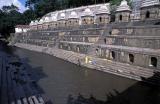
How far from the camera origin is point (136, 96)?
1578 centimetres

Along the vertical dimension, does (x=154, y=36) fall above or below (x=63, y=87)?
above

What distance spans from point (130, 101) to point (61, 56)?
19273 millimetres

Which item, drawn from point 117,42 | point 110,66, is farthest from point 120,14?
point 110,66

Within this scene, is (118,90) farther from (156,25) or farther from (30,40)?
(30,40)

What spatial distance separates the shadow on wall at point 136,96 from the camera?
14695 mm

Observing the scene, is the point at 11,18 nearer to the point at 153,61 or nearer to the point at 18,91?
the point at 18,91

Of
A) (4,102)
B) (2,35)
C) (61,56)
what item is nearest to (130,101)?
(4,102)

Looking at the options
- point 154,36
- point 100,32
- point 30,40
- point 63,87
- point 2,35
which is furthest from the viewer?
point 2,35

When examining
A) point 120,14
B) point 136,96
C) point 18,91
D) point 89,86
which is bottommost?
point 136,96

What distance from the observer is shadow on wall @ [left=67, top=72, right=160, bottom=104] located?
14.7 meters

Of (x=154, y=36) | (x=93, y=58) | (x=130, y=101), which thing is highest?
(x=154, y=36)

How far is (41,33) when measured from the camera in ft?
152

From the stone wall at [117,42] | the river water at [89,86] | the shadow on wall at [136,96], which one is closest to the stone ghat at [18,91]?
the river water at [89,86]

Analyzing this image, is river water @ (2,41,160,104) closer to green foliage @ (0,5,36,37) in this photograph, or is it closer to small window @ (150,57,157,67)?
small window @ (150,57,157,67)
